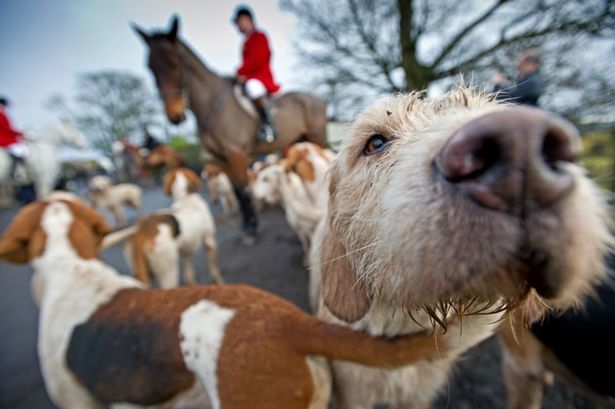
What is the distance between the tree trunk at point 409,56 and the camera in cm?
768

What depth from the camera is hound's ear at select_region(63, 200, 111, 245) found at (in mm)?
→ 2484

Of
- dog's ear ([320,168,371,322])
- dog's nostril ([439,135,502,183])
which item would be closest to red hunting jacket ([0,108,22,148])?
dog's ear ([320,168,371,322])

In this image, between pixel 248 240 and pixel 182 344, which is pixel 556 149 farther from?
pixel 248 240

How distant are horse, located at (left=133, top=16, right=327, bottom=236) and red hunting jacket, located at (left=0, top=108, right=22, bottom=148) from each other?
22.2ft

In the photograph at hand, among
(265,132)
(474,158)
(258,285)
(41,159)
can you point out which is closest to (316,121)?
(265,132)

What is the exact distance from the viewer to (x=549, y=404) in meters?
2.17

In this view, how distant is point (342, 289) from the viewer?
131cm

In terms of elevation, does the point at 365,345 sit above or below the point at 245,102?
below

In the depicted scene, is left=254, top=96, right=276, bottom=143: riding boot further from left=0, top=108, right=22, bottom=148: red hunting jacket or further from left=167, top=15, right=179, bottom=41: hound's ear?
left=0, top=108, right=22, bottom=148: red hunting jacket

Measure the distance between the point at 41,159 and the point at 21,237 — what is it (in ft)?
29.2

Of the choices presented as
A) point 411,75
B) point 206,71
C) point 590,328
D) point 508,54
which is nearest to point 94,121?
point 206,71

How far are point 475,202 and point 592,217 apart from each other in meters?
0.26

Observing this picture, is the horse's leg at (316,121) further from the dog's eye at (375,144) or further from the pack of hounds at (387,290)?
the dog's eye at (375,144)

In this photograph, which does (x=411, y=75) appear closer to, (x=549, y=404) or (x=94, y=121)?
(x=549, y=404)
